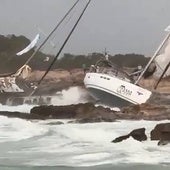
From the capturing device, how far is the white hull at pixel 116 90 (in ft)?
105

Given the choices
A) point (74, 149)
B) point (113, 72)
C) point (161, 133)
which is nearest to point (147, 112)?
point (113, 72)

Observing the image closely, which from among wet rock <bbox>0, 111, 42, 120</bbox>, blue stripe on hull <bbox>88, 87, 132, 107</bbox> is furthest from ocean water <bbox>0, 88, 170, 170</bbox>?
blue stripe on hull <bbox>88, 87, 132, 107</bbox>

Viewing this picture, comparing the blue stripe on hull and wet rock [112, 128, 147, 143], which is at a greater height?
the blue stripe on hull

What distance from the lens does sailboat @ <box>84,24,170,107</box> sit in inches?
1262

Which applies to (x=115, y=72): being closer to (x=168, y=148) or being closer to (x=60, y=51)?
(x=60, y=51)

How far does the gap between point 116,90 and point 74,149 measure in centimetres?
1497

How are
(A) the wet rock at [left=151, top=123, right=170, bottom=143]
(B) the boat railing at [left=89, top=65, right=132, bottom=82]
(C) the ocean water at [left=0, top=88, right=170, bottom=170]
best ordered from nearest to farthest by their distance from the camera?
(C) the ocean water at [left=0, top=88, right=170, bottom=170] < (A) the wet rock at [left=151, top=123, right=170, bottom=143] < (B) the boat railing at [left=89, top=65, right=132, bottom=82]

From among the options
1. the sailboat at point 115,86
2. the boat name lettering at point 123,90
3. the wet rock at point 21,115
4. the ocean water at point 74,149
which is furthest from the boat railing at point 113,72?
the ocean water at point 74,149

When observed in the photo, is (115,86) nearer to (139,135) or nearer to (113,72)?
(113,72)

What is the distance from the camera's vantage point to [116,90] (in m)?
32.4

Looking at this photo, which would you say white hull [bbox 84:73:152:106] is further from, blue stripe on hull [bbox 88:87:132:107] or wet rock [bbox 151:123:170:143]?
wet rock [bbox 151:123:170:143]

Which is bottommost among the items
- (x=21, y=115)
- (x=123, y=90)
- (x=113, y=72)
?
(x=21, y=115)

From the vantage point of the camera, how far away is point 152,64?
113 feet

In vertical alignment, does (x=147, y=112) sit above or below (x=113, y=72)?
below
